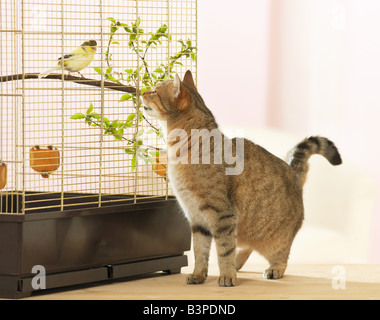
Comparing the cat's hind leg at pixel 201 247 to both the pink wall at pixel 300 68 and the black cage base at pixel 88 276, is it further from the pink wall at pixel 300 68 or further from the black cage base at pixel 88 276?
the pink wall at pixel 300 68

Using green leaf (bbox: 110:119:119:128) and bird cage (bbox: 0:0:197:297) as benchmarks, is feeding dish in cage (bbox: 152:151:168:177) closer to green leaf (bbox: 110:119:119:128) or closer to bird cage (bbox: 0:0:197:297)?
bird cage (bbox: 0:0:197:297)

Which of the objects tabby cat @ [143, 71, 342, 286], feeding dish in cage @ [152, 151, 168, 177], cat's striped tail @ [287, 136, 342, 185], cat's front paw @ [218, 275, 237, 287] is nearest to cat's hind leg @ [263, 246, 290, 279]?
tabby cat @ [143, 71, 342, 286]

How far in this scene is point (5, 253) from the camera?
142cm

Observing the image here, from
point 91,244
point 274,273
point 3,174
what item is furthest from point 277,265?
point 3,174

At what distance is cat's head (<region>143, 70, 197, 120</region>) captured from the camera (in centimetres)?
164

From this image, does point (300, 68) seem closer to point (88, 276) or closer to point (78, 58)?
point (78, 58)

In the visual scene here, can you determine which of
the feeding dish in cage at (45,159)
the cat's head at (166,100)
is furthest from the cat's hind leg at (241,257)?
the feeding dish in cage at (45,159)

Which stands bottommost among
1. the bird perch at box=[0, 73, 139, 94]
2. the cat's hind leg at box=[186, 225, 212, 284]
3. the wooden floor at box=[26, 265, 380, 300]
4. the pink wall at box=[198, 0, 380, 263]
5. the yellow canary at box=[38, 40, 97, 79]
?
the wooden floor at box=[26, 265, 380, 300]

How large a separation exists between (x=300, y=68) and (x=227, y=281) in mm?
2503

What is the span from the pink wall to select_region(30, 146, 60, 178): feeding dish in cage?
6.96 ft

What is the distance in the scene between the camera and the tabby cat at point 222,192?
1.60m
